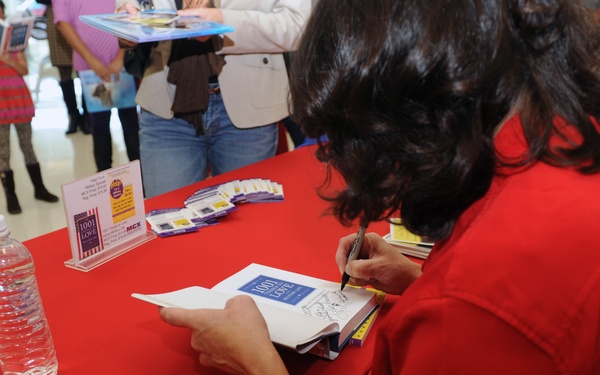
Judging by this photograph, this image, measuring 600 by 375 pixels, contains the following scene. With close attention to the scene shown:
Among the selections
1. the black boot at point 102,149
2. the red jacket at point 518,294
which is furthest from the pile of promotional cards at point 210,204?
the black boot at point 102,149

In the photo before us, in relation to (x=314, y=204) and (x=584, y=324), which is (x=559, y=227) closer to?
(x=584, y=324)

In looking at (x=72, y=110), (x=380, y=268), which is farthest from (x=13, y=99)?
(x=380, y=268)

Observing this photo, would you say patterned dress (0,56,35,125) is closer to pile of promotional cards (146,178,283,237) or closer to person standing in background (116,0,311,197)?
person standing in background (116,0,311,197)

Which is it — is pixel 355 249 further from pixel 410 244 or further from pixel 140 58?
pixel 140 58

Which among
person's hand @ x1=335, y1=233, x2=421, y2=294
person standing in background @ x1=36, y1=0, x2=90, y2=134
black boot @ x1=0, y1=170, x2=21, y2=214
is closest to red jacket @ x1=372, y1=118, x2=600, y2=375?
person's hand @ x1=335, y1=233, x2=421, y2=294

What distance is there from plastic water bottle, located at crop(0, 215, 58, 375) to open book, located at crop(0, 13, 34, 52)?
8.05 feet

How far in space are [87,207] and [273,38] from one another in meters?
0.97

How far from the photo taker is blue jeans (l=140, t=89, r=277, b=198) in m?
2.12

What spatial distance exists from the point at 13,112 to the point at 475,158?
352 centimetres

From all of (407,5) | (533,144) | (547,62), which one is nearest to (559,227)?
(533,144)

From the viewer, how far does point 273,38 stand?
2041 mm

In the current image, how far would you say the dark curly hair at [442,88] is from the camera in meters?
0.71

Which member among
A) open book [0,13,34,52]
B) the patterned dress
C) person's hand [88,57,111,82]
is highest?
open book [0,13,34,52]

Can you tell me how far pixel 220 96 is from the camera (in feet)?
6.92
